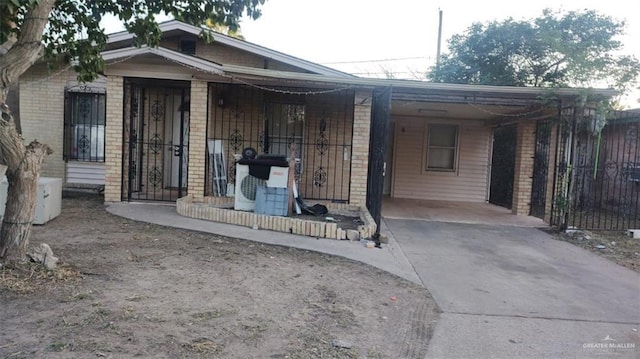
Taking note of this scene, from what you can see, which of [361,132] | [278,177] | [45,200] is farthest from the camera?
[361,132]

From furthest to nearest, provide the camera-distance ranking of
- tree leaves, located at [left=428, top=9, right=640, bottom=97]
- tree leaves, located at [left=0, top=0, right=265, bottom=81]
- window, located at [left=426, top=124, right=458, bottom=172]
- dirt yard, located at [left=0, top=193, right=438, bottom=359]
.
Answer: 1. tree leaves, located at [left=428, top=9, right=640, bottom=97]
2. window, located at [left=426, top=124, right=458, bottom=172]
3. tree leaves, located at [left=0, top=0, right=265, bottom=81]
4. dirt yard, located at [left=0, top=193, right=438, bottom=359]

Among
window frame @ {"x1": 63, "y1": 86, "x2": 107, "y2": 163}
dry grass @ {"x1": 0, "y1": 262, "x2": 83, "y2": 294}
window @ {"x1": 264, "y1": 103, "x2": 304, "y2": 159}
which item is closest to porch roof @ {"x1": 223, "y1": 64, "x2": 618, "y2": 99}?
window @ {"x1": 264, "y1": 103, "x2": 304, "y2": 159}

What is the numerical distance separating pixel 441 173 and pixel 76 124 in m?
9.81

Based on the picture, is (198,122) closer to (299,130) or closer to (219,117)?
(219,117)

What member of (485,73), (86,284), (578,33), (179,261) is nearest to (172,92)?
(179,261)

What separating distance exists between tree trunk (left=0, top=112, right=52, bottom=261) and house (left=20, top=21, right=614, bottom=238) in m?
3.51

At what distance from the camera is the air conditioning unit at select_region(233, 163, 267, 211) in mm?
7965

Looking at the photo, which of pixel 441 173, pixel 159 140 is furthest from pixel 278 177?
pixel 441 173

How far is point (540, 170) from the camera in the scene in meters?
10.5

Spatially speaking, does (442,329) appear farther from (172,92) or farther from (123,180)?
(172,92)

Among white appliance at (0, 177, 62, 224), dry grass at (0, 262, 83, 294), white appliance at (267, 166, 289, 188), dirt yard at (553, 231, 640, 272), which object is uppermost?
white appliance at (267, 166, 289, 188)

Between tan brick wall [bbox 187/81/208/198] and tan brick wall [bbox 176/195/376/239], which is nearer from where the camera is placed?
tan brick wall [bbox 176/195/376/239]

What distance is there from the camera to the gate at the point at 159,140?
9633mm

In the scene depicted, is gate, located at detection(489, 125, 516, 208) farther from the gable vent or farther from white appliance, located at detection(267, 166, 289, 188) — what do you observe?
the gable vent
